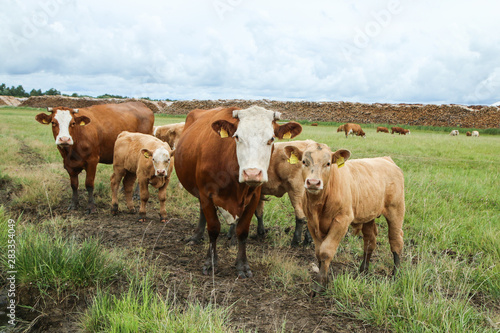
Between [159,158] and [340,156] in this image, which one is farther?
[159,158]

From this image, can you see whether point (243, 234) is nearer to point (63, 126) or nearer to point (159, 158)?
point (159, 158)

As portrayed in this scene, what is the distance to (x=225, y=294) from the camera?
11.9 feet

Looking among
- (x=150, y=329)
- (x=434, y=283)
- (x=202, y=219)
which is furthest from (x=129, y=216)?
(x=434, y=283)

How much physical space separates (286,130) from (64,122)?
4850mm

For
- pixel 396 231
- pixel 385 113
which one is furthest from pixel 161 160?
pixel 385 113

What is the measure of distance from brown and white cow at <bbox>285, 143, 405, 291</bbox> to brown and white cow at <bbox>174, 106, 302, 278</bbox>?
0.39m

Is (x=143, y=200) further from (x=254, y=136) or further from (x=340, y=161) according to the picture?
(x=340, y=161)

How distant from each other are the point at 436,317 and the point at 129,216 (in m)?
5.59

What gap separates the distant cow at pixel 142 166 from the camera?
659 centimetres

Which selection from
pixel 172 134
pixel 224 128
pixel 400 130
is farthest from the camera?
pixel 400 130

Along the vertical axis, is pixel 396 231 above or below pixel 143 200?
above

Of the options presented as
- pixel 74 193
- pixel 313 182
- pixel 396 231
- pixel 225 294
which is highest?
pixel 313 182

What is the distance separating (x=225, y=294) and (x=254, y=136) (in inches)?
65.8

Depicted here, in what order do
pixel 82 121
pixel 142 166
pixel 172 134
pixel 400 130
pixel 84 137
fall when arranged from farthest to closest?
pixel 400 130
pixel 172 134
pixel 84 137
pixel 82 121
pixel 142 166
